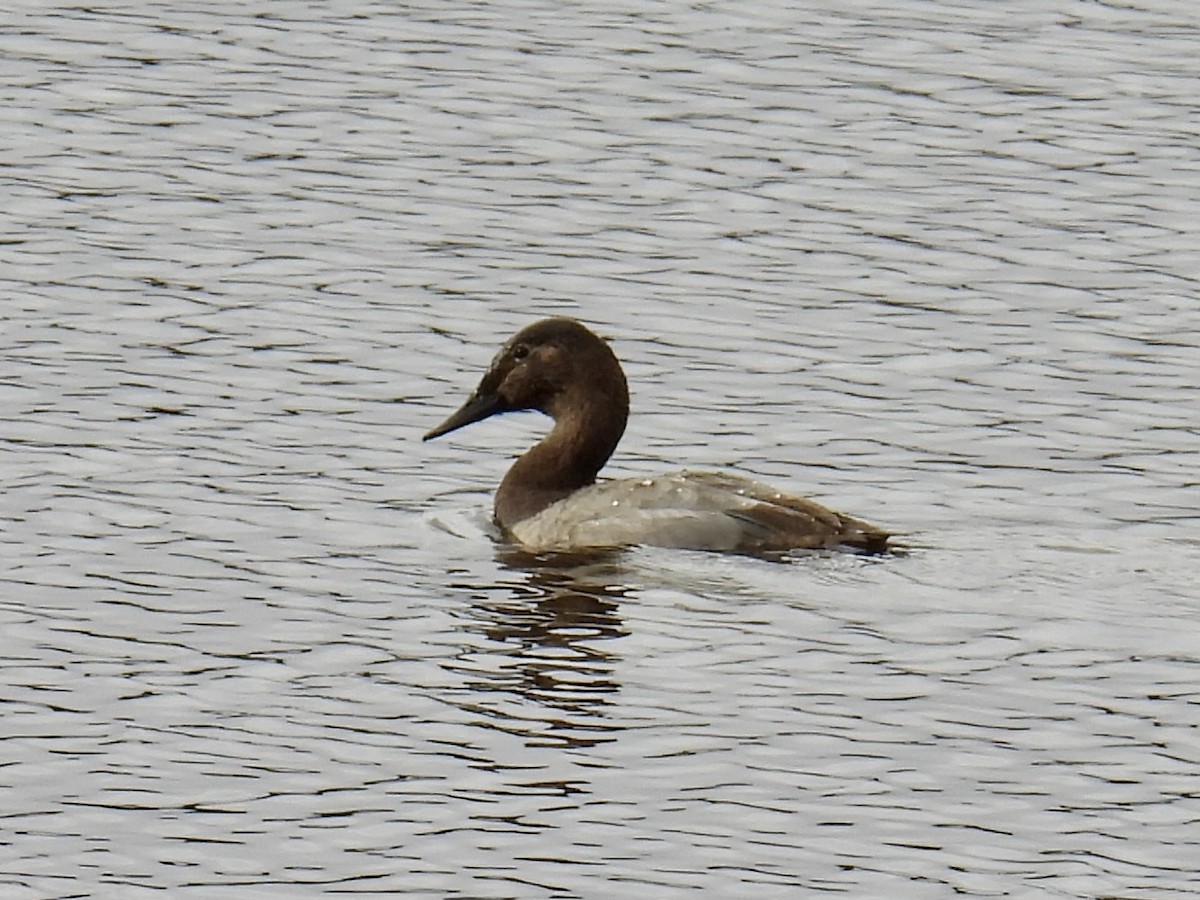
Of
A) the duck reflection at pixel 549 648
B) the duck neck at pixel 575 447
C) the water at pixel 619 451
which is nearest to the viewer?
the water at pixel 619 451

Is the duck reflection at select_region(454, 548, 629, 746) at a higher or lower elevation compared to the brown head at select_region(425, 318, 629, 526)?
lower

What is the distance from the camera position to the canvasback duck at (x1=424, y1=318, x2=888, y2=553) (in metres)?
14.7

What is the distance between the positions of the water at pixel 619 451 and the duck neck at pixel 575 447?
0.39 meters

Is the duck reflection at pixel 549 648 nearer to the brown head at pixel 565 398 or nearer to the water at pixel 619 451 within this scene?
the water at pixel 619 451

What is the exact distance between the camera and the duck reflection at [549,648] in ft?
39.3

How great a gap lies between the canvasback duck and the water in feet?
0.64

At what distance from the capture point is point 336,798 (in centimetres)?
1092

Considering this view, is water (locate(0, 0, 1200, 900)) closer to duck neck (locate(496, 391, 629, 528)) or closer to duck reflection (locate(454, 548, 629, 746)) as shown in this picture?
duck reflection (locate(454, 548, 629, 746))

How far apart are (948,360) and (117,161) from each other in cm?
729

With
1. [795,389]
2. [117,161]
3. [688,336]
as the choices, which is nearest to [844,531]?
[795,389]

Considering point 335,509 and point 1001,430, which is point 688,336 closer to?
point 1001,430

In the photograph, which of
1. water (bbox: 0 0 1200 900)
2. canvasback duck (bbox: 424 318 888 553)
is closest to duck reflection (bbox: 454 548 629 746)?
water (bbox: 0 0 1200 900)

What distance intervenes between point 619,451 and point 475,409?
1.03 m

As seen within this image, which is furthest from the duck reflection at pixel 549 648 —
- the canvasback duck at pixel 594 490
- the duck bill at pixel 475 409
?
the duck bill at pixel 475 409
